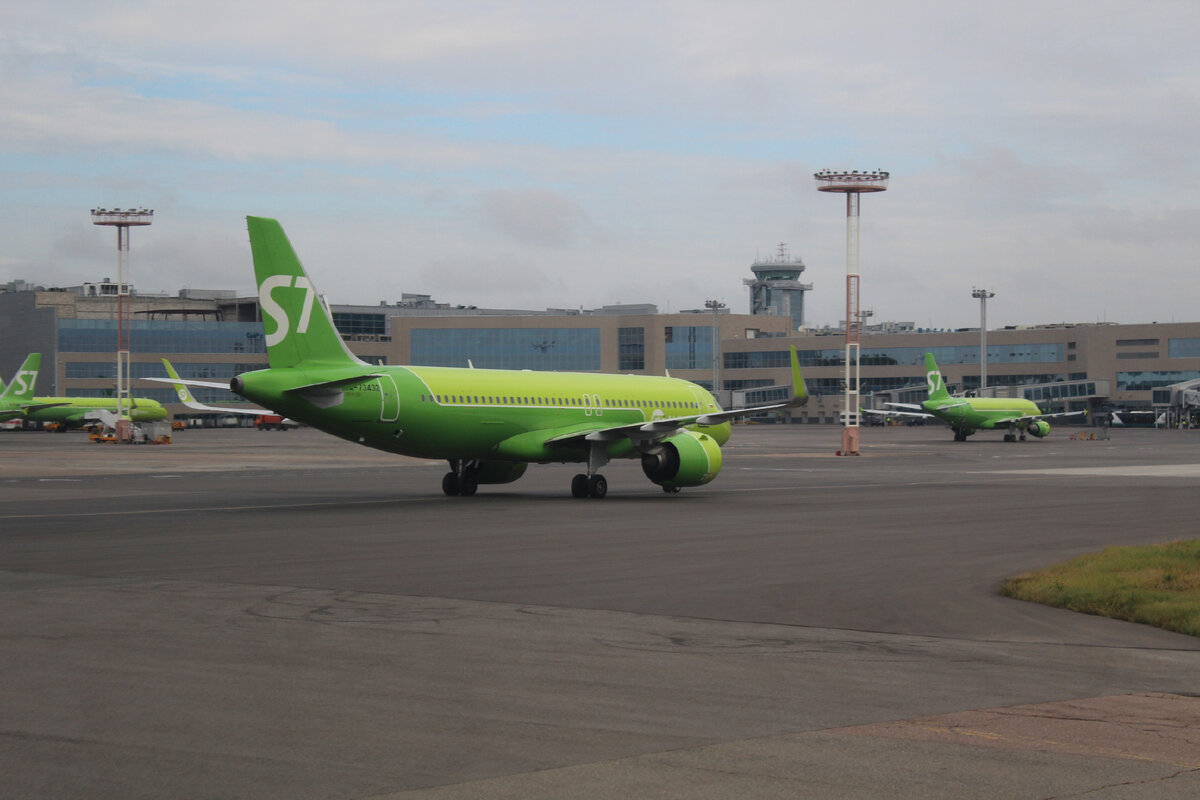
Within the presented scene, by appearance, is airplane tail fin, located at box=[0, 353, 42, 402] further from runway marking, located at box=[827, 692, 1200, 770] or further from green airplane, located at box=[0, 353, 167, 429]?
runway marking, located at box=[827, 692, 1200, 770]

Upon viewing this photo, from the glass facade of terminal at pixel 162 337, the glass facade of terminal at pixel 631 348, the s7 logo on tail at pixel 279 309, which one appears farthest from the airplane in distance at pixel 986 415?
the glass facade of terminal at pixel 162 337

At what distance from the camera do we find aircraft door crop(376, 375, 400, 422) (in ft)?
101

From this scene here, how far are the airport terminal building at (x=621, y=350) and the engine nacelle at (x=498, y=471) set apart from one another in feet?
371

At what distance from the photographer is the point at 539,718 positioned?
919cm

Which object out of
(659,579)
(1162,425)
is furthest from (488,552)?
(1162,425)

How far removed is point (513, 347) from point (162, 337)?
139 ft

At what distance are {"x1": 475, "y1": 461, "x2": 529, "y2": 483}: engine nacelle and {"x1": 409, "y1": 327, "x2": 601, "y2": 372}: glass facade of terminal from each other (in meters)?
118

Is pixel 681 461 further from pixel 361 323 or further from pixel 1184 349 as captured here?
pixel 361 323

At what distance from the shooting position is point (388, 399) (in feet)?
102

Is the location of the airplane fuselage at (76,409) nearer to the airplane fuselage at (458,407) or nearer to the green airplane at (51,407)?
the green airplane at (51,407)

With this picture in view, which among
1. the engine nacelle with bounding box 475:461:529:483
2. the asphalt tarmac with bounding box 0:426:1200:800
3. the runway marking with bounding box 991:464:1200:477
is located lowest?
the runway marking with bounding box 991:464:1200:477

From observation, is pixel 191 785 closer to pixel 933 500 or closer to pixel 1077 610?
pixel 1077 610

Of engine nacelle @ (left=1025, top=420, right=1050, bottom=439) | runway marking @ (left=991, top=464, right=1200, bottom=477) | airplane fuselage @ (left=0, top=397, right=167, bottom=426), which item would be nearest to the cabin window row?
runway marking @ (left=991, top=464, right=1200, bottom=477)

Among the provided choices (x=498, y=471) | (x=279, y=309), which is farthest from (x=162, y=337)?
(x=279, y=309)
